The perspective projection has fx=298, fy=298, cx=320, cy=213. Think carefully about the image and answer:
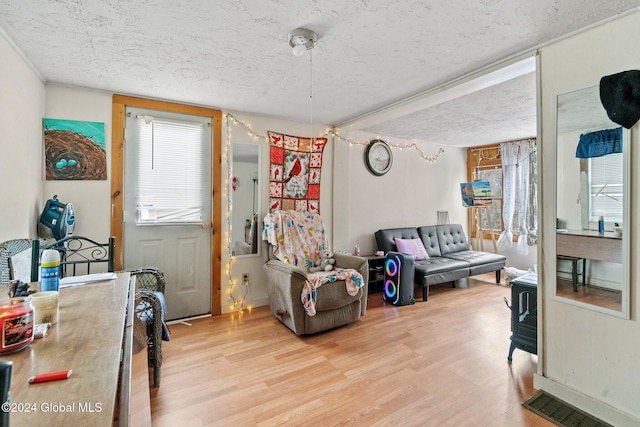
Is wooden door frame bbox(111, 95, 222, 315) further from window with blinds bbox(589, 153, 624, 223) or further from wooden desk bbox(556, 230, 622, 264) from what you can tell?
window with blinds bbox(589, 153, 624, 223)

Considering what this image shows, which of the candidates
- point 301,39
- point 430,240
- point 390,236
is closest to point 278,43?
point 301,39

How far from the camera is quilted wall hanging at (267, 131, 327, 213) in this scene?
3668mm

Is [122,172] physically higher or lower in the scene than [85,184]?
higher

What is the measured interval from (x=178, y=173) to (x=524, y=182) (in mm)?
5171

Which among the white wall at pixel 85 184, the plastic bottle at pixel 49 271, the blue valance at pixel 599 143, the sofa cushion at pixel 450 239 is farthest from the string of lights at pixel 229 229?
the sofa cushion at pixel 450 239

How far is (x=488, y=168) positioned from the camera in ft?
18.1

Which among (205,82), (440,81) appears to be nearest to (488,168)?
(440,81)

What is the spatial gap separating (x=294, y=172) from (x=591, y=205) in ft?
9.35

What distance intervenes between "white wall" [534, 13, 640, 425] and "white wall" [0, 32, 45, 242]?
11.4ft

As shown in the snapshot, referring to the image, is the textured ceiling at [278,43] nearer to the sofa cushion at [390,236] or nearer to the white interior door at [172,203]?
the white interior door at [172,203]

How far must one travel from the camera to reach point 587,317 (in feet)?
5.85

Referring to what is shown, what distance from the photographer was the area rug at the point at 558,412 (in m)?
1.68

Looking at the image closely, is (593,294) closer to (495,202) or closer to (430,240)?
(430,240)

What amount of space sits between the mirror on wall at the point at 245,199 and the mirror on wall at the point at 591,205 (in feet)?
9.34
